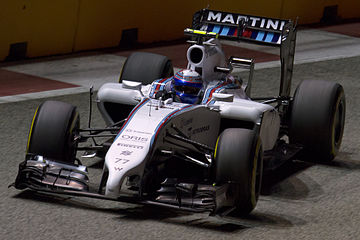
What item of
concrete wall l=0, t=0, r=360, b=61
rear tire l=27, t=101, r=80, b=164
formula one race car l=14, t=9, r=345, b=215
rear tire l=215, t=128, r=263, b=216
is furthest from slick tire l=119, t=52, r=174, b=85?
concrete wall l=0, t=0, r=360, b=61

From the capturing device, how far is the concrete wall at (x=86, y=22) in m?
12.6

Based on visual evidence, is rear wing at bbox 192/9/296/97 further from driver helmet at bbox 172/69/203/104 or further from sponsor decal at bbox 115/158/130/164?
sponsor decal at bbox 115/158/130/164

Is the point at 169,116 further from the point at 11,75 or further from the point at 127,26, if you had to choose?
the point at 127,26

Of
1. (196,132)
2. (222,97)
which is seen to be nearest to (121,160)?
(196,132)

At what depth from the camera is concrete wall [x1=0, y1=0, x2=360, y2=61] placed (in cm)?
1258

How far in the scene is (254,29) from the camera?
27.6 ft

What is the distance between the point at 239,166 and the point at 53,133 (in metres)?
1.56

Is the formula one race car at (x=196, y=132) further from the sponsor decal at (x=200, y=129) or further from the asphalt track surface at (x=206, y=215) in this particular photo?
the asphalt track surface at (x=206, y=215)

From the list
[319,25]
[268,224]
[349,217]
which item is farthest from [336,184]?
[319,25]

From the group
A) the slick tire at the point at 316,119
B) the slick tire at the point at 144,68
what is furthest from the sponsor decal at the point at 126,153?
the slick tire at the point at 144,68

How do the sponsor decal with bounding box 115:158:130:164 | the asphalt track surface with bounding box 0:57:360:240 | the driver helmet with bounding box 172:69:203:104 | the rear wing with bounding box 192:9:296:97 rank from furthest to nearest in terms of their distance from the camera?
the rear wing with bounding box 192:9:296:97, the driver helmet with bounding box 172:69:203:104, the sponsor decal with bounding box 115:158:130:164, the asphalt track surface with bounding box 0:57:360:240

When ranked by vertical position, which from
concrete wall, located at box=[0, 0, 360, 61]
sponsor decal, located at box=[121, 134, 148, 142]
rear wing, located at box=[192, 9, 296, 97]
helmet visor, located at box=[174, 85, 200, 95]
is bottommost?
concrete wall, located at box=[0, 0, 360, 61]

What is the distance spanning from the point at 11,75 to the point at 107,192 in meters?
5.98

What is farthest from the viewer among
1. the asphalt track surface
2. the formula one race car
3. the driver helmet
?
the driver helmet
